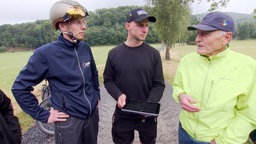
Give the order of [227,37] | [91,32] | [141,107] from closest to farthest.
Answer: [227,37], [141,107], [91,32]

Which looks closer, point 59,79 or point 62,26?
point 59,79

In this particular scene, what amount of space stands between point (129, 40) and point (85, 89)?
3.04 feet

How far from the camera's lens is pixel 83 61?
2850mm

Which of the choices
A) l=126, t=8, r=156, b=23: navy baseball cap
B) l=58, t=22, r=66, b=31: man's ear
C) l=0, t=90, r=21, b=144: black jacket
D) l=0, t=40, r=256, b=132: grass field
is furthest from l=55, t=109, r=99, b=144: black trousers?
l=0, t=40, r=256, b=132: grass field

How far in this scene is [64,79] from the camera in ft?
8.68

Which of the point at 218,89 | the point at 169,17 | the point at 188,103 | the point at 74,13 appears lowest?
the point at 169,17

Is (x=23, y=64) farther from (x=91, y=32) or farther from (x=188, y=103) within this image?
(x=91, y=32)

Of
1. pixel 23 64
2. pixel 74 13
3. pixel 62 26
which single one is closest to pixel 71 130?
pixel 62 26

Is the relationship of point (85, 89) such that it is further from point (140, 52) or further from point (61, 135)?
point (140, 52)

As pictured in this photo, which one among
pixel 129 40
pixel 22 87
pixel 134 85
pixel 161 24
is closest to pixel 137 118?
pixel 134 85

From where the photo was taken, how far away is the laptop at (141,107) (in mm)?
2883

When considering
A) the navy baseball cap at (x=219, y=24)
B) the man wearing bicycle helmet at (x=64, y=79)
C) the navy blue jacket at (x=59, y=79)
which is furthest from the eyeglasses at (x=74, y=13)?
the navy baseball cap at (x=219, y=24)

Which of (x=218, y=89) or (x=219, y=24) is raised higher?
(x=219, y=24)

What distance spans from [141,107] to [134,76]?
17.3 inches
